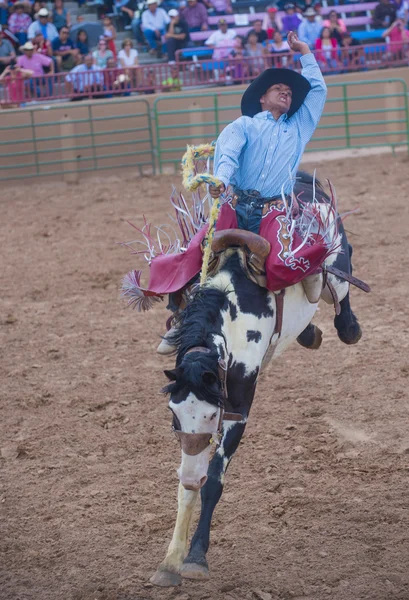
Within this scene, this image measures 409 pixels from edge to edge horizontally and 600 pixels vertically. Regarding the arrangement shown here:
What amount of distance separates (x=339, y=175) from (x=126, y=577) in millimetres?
9801

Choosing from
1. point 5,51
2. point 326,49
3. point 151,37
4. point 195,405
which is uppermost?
point 151,37

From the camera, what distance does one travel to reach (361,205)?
10930 millimetres

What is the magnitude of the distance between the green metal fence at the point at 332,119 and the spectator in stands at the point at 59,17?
390 centimetres

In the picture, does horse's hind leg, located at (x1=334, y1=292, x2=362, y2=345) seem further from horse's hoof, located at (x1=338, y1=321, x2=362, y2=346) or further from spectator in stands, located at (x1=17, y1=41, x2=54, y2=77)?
spectator in stands, located at (x1=17, y1=41, x2=54, y2=77)

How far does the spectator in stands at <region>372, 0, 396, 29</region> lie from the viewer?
59.3ft

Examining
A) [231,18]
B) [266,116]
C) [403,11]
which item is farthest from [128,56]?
[266,116]

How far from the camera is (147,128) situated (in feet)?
45.8

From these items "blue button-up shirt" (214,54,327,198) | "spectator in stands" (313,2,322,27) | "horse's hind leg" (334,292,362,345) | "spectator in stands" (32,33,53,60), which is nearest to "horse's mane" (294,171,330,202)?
"blue button-up shirt" (214,54,327,198)

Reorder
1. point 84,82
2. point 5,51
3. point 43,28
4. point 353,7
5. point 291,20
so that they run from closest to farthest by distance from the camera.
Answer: point 84,82
point 5,51
point 43,28
point 291,20
point 353,7

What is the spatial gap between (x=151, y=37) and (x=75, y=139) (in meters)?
4.42

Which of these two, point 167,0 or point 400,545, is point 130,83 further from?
point 400,545

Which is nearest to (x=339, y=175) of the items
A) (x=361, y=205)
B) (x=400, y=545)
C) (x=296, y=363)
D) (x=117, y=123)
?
(x=361, y=205)

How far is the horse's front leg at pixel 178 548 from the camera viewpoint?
353cm

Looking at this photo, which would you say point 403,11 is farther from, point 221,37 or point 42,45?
point 42,45
